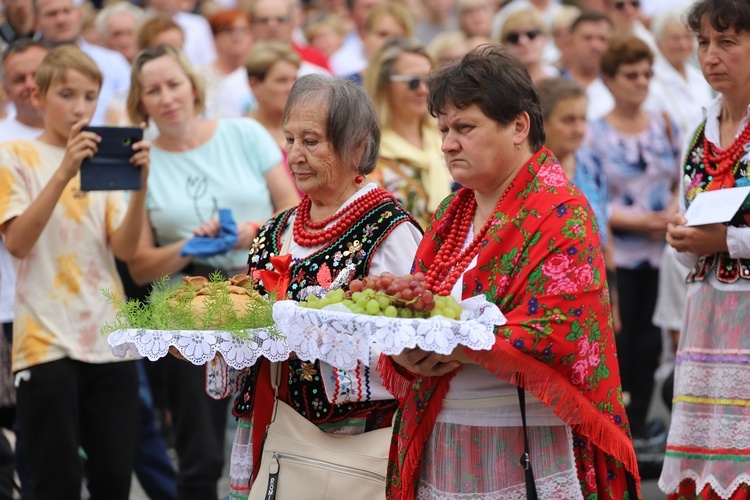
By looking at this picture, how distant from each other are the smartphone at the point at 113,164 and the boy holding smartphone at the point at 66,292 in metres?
0.04

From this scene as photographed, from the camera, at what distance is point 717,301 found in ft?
14.7

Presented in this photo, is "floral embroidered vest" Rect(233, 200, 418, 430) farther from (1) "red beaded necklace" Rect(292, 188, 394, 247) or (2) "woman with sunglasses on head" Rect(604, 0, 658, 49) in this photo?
(2) "woman with sunglasses on head" Rect(604, 0, 658, 49)

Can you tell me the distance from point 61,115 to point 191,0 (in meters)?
7.67

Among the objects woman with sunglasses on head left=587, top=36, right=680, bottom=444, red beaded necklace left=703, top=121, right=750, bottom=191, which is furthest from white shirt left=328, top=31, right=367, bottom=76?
red beaded necklace left=703, top=121, right=750, bottom=191

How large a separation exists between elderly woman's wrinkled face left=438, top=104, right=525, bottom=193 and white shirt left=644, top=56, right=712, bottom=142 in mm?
5318

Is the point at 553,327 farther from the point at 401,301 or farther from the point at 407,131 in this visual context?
the point at 407,131

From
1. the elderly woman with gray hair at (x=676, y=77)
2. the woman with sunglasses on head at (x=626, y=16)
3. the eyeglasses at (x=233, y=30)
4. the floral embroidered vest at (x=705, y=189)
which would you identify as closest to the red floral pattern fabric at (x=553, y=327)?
the floral embroidered vest at (x=705, y=189)

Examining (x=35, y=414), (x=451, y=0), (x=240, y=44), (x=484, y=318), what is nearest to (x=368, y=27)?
(x=240, y=44)

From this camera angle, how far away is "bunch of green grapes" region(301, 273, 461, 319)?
3.32 m

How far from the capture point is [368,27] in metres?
10.2

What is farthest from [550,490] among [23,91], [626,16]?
[626,16]

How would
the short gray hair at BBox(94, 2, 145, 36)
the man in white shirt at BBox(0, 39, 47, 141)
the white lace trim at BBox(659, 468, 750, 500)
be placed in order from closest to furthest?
the white lace trim at BBox(659, 468, 750, 500)
the man in white shirt at BBox(0, 39, 47, 141)
the short gray hair at BBox(94, 2, 145, 36)

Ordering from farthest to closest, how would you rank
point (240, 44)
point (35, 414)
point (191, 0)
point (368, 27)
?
point (191, 0), point (368, 27), point (240, 44), point (35, 414)

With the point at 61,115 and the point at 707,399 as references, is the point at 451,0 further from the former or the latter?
the point at 707,399
